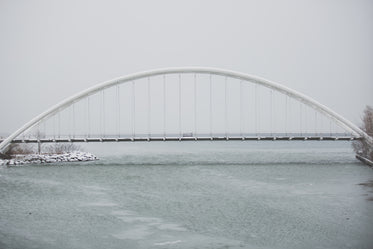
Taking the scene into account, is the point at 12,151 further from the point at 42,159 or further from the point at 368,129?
the point at 368,129

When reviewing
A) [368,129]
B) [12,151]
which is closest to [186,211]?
[368,129]

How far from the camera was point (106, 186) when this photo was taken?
90.2 feet

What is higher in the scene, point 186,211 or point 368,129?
point 368,129

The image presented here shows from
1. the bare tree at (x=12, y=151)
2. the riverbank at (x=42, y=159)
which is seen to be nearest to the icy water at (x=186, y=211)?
the riverbank at (x=42, y=159)

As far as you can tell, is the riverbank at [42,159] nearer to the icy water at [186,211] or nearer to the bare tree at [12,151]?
the bare tree at [12,151]

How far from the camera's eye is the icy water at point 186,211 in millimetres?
13891

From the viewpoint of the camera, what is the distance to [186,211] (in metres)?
18.8

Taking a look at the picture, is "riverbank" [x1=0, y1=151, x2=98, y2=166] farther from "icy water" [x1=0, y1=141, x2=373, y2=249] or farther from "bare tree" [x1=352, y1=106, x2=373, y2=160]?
"bare tree" [x1=352, y1=106, x2=373, y2=160]

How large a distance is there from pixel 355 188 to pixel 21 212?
60.6 ft

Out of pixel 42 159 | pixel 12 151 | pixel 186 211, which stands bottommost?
pixel 186 211

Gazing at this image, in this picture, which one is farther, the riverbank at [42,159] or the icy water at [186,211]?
the riverbank at [42,159]

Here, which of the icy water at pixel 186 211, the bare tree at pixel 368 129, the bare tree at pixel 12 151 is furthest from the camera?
the bare tree at pixel 12 151

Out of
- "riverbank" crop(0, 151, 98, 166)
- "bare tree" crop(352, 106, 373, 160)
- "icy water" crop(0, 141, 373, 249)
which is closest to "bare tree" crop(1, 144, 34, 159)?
"riverbank" crop(0, 151, 98, 166)

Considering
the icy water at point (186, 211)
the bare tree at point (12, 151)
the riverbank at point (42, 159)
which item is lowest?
the icy water at point (186, 211)
